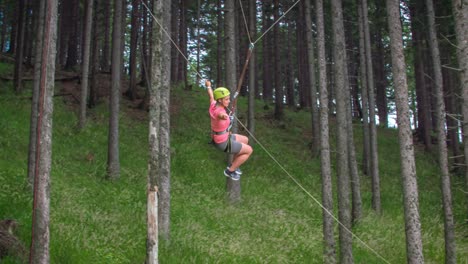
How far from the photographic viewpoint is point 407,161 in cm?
911

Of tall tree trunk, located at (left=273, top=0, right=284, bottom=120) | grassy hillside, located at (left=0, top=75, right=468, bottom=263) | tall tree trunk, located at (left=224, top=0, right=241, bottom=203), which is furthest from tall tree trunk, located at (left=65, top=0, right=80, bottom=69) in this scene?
tall tree trunk, located at (left=224, top=0, right=241, bottom=203)

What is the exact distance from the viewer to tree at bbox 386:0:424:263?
9125 millimetres

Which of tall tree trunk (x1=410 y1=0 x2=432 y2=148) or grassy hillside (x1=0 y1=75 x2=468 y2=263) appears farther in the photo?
tall tree trunk (x1=410 y1=0 x2=432 y2=148)

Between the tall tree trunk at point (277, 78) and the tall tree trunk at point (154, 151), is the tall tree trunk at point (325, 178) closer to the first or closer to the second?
the tall tree trunk at point (154, 151)

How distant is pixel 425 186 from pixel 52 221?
16599 millimetres

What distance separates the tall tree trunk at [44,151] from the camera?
7535 millimetres

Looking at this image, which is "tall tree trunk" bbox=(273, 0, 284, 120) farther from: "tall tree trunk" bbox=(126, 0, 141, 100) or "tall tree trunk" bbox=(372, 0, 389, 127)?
"tall tree trunk" bbox=(126, 0, 141, 100)

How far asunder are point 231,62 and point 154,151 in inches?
279

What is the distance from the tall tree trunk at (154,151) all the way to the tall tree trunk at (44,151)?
1.79 m

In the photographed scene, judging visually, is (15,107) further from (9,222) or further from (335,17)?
(335,17)

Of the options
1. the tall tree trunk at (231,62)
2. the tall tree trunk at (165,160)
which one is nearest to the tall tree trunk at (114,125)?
the tall tree trunk at (231,62)

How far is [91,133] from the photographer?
17891mm

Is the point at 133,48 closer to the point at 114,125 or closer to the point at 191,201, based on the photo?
the point at 114,125

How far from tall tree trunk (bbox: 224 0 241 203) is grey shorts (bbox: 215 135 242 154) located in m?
4.58
